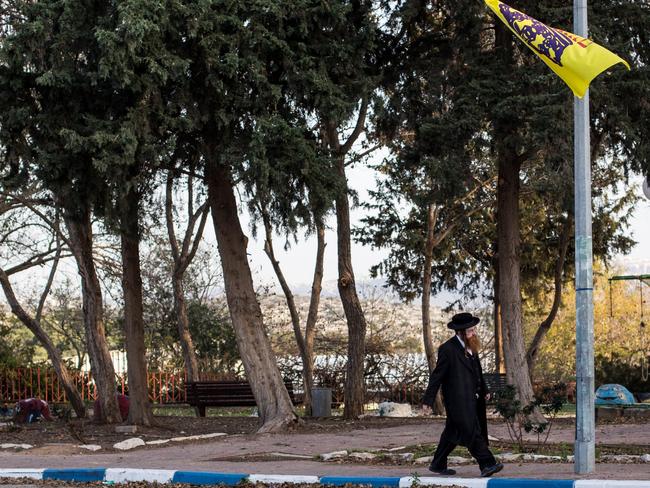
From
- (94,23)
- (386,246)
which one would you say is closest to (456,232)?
(386,246)

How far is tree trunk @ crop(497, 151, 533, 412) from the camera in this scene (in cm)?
2166

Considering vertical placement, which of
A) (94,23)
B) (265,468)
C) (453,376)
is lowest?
(265,468)

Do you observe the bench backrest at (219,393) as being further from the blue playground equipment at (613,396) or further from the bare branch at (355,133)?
the blue playground equipment at (613,396)

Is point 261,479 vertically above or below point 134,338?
below

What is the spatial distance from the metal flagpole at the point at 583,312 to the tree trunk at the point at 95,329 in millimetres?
14581

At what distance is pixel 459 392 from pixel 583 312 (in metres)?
1.51

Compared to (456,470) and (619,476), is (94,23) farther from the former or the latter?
(619,476)

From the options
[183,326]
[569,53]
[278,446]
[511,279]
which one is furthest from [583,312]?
[183,326]

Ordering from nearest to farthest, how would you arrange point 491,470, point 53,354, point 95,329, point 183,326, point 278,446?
point 491,470 < point 278,446 < point 95,329 < point 53,354 < point 183,326

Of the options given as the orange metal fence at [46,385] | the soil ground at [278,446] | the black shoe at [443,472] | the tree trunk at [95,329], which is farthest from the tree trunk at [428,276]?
the black shoe at [443,472]

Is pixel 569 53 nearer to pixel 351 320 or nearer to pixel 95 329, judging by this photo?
pixel 351 320

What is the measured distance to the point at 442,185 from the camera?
20750 millimetres

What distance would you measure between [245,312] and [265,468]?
796 cm

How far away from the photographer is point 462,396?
1161 centimetres
